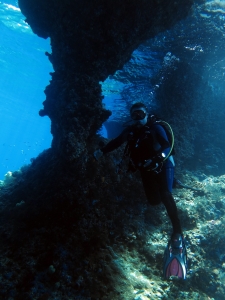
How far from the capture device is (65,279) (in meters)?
3.73

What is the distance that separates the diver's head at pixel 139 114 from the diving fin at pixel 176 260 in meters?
2.61

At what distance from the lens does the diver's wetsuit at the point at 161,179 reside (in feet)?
14.1

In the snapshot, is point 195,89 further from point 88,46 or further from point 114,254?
point 114,254

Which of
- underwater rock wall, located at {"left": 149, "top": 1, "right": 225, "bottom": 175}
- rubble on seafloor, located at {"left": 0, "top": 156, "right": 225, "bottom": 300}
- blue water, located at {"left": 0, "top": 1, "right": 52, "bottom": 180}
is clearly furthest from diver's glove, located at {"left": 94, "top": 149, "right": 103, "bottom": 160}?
blue water, located at {"left": 0, "top": 1, "right": 52, "bottom": 180}

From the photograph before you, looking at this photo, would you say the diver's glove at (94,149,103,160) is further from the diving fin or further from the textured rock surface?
the diving fin

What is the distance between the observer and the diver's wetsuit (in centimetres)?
429

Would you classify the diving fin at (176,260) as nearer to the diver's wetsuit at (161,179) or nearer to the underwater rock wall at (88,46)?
the diver's wetsuit at (161,179)

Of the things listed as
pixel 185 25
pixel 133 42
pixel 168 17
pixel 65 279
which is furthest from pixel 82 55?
pixel 65 279

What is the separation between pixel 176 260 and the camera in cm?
407

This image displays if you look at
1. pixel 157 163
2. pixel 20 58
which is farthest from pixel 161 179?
pixel 20 58

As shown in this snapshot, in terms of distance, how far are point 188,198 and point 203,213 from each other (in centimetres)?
85

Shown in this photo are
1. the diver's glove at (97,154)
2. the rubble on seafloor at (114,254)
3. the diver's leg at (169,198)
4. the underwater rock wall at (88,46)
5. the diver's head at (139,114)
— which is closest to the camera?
the rubble on seafloor at (114,254)

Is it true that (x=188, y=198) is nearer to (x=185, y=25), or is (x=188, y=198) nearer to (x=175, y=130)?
(x=175, y=130)

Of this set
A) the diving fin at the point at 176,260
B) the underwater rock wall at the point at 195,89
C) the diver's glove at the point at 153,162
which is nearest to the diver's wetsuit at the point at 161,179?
the diver's glove at the point at 153,162
